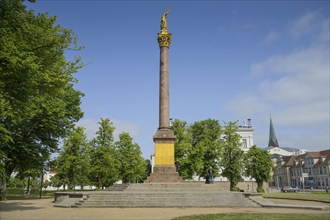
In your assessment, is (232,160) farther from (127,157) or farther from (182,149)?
(127,157)

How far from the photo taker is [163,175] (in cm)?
2922

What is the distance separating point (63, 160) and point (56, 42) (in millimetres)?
27434

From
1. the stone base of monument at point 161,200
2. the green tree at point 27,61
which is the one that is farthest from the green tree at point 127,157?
the green tree at point 27,61

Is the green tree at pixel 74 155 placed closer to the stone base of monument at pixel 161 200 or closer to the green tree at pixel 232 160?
the stone base of monument at pixel 161 200

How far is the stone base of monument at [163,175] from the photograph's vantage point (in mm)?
28984

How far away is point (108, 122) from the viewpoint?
4316 cm

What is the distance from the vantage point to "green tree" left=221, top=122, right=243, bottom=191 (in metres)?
49.9

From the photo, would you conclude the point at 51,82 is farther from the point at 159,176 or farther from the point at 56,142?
the point at 56,142

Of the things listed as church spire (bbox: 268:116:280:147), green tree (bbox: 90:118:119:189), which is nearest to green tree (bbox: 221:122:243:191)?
green tree (bbox: 90:118:119:189)

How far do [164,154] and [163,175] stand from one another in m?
2.12

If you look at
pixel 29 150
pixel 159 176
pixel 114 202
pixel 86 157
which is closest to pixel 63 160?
pixel 86 157

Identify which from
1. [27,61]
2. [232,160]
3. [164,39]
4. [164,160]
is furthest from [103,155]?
[27,61]

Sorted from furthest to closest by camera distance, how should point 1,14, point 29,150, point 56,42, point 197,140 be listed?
1. point 197,140
2. point 29,150
3. point 56,42
4. point 1,14

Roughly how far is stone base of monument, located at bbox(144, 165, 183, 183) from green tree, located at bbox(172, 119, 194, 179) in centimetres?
1930
